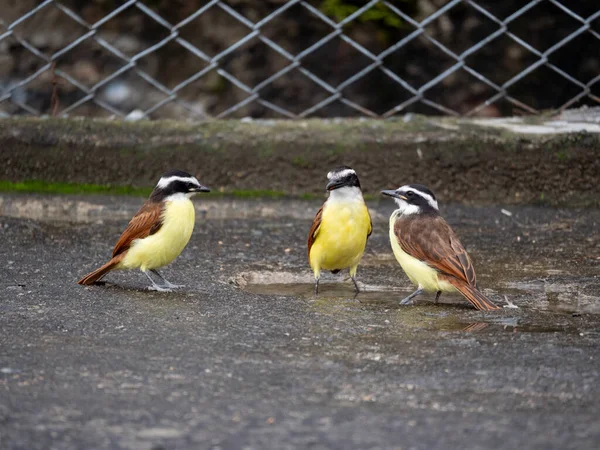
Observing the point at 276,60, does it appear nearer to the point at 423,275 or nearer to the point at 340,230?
the point at 340,230

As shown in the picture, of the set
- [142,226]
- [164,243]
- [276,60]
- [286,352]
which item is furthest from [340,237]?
[276,60]

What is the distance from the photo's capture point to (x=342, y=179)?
6.22 metres

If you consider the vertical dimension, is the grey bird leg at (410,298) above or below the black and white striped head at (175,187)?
below

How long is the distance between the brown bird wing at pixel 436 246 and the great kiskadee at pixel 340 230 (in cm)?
23

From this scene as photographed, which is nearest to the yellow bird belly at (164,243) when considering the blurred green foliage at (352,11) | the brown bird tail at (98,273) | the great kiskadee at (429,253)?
the brown bird tail at (98,273)

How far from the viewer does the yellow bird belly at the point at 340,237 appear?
5820mm

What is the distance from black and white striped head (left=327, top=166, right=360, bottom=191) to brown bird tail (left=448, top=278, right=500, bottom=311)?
111 cm

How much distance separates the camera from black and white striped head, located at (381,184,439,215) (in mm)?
6102

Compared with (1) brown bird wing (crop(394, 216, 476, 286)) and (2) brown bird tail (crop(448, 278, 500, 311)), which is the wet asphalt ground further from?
(1) brown bird wing (crop(394, 216, 476, 286))

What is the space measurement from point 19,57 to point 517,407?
824 cm

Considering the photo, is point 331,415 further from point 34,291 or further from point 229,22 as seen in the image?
point 229,22

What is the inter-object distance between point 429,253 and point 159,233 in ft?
4.72

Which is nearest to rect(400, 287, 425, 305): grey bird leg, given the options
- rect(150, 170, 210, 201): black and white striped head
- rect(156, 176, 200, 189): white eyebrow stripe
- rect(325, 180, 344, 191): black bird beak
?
rect(325, 180, 344, 191): black bird beak

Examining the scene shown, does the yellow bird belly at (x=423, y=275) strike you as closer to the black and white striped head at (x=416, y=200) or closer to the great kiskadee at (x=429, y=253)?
the great kiskadee at (x=429, y=253)
